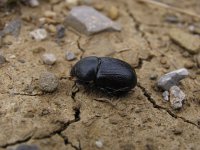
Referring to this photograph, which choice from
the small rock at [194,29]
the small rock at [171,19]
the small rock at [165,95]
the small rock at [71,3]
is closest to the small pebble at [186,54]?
the small rock at [194,29]

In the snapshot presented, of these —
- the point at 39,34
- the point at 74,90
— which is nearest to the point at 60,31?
the point at 39,34

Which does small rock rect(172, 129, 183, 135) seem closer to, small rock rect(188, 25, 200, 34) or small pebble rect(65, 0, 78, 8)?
small rock rect(188, 25, 200, 34)

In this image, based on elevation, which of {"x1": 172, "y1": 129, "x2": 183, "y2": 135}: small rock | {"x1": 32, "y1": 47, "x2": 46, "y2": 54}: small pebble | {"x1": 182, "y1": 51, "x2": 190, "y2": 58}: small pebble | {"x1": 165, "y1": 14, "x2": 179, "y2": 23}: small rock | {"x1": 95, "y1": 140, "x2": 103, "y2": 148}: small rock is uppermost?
{"x1": 95, "y1": 140, "x2": 103, "y2": 148}: small rock

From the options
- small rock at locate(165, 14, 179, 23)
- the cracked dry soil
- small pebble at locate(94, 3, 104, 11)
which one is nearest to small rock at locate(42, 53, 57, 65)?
the cracked dry soil

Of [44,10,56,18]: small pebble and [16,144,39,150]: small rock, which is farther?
[44,10,56,18]: small pebble

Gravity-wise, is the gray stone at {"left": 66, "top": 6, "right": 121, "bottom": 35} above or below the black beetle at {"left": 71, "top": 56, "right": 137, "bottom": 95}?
below

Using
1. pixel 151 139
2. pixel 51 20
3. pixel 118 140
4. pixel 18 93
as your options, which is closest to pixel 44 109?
pixel 18 93

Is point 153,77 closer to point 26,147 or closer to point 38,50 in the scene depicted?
point 38,50
